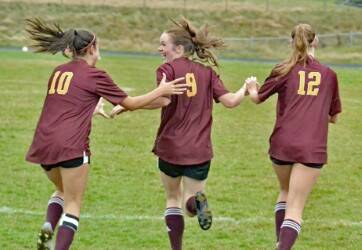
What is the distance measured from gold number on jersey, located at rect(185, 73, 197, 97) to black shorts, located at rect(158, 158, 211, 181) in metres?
0.62

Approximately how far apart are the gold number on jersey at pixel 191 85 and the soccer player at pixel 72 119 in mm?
139

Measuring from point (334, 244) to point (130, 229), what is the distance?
6.79 ft

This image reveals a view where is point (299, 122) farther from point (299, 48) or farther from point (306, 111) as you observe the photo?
point (299, 48)

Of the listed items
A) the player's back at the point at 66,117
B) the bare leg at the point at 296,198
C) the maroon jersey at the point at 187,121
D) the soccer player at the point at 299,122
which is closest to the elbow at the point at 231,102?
the maroon jersey at the point at 187,121

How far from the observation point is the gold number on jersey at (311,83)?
7.68 meters

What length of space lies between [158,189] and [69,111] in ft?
14.1

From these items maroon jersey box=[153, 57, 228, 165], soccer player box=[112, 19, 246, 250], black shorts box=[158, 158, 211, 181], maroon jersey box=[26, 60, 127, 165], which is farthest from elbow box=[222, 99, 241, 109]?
maroon jersey box=[26, 60, 127, 165]

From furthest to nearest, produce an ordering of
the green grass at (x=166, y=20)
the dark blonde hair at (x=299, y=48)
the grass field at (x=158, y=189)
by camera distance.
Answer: the green grass at (x=166, y=20), the grass field at (x=158, y=189), the dark blonde hair at (x=299, y=48)

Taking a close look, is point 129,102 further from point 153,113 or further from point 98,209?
point 153,113

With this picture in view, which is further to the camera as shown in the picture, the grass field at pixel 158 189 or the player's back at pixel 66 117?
the grass field at pixel 158 189

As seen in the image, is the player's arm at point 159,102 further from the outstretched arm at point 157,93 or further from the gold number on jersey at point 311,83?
the gold number on jersey at point 311,83

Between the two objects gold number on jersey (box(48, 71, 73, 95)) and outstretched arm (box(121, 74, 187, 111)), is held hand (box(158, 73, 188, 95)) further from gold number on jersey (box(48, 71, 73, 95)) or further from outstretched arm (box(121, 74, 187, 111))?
gold number on jersey (box(48, 71, 73, 95))

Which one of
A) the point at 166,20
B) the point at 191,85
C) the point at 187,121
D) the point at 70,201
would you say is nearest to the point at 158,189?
the point at 187,121

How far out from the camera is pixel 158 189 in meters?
11.5
